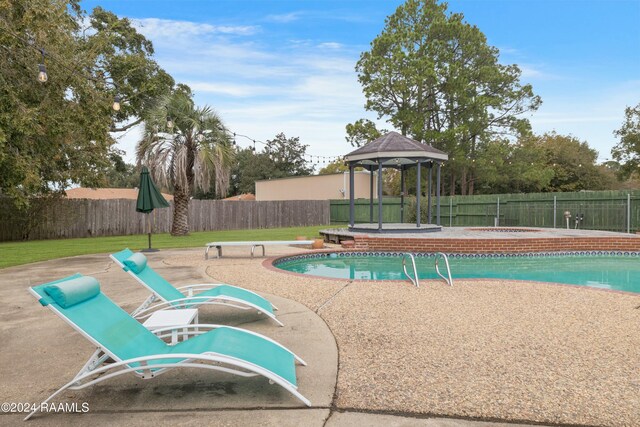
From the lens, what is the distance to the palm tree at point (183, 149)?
19.0 m

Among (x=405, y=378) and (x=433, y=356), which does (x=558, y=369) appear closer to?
(x=433, y=356)

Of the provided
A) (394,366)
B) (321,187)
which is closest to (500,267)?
(394,366)

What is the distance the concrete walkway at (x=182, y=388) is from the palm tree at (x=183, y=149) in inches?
563

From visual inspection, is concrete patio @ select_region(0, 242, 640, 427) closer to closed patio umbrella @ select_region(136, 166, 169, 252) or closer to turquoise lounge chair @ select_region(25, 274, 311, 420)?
turquoise lounge chair @ select_region(25, 274, 311, 420)

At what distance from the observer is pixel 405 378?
3441 mm

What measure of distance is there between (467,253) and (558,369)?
363 inches

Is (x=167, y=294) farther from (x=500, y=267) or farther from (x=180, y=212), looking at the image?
(x=180, y=212)

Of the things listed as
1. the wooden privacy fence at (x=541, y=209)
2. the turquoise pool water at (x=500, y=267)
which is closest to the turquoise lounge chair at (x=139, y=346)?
the turquoise pool water at (x=500, y=267)

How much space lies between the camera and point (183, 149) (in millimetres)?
19109

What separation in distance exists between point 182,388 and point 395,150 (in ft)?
40.8

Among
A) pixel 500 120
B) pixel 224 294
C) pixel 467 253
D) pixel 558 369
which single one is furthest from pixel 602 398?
pixel 500 120

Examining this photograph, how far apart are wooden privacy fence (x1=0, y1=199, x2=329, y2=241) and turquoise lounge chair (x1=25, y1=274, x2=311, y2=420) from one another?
19.6 metres

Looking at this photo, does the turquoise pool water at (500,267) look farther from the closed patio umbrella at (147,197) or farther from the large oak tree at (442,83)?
the large oak tree at (442,83)

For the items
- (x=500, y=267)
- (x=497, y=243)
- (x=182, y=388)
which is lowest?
(x=500, y=267)
